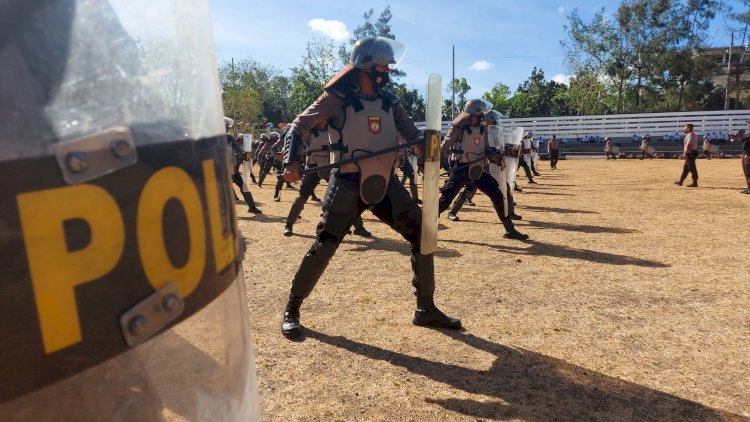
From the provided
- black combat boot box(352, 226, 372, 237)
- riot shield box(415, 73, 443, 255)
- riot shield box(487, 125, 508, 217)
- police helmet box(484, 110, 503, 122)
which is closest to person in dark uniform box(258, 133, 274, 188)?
black combat boot box(352, 226, 372, 237)

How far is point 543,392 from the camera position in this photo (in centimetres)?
257

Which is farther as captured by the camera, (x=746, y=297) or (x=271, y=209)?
(x=271, y=209)

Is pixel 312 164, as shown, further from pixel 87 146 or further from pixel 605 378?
pixel 87 146

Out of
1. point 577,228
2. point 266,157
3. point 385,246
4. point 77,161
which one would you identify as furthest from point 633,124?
point 77,161

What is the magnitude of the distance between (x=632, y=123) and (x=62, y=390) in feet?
136

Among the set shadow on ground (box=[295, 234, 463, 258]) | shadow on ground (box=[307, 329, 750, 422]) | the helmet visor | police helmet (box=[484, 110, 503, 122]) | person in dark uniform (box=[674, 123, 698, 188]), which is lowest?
shadow on ground (box=[295, 234, 463, 258])

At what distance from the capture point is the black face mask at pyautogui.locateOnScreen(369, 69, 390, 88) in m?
3.27

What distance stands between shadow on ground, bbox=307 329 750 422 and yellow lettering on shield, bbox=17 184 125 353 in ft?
6.99

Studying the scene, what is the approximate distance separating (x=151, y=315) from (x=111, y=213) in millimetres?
148

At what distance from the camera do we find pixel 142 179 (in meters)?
0.64

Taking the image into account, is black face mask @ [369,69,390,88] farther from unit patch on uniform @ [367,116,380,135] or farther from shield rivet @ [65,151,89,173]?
shield rivet @ [65,151,89,173]

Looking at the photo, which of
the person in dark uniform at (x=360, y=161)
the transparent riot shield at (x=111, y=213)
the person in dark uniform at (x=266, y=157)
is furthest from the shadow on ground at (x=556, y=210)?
the transparent riot shield at (x=111, y=213)

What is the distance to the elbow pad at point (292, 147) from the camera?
10.8ft

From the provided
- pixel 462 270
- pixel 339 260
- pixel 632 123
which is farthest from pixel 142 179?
pixel 632 123
